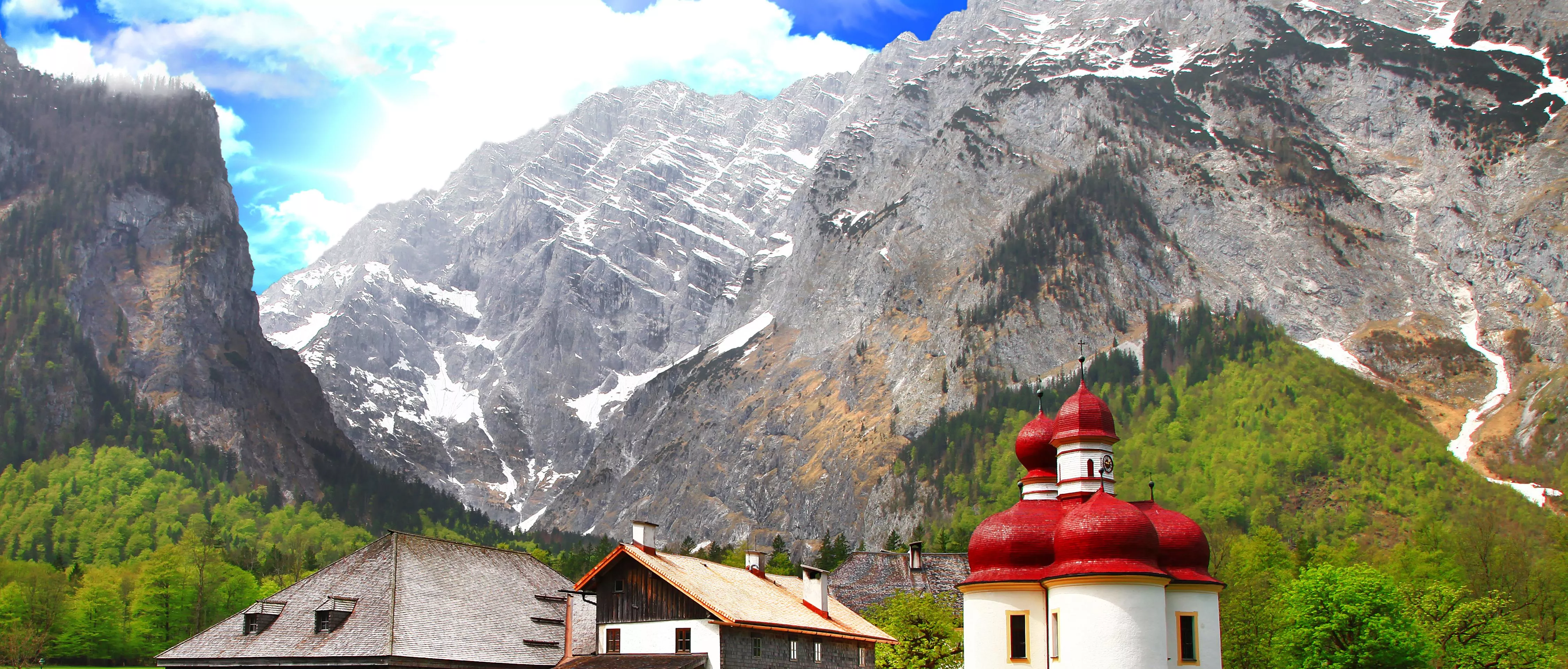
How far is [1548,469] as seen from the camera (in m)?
168

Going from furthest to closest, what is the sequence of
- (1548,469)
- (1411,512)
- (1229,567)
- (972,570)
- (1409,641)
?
(1548,469)
(1411,512)
(1229,567)
(1409,641)
(972,570)

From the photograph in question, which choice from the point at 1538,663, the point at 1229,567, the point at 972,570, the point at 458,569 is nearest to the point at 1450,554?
the point at 1229,567

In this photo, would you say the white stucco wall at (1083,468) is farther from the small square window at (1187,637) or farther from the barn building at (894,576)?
the barn building at (894,576)

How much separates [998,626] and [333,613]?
27.3 metres

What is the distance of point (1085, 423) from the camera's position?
2126 inches

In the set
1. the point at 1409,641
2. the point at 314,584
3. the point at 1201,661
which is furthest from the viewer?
the point at 1409,641

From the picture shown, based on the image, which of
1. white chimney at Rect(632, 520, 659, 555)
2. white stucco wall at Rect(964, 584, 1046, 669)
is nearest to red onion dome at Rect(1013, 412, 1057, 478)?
white stucco wall at Rect(964, 584, 1046, 669)

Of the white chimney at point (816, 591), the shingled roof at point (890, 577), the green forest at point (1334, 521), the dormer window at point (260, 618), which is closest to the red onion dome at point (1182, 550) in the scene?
the green forest at point (1334, 521)

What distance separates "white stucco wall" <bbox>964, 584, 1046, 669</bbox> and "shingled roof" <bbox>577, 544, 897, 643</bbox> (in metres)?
10.6

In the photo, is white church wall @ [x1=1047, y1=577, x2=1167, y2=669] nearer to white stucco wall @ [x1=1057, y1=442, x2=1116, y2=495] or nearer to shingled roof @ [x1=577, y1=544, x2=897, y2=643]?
white stucco wall @ [x1=1057, y1=442, x2=1116, y2=495]

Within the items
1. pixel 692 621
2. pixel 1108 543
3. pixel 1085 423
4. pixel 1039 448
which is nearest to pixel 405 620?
pixel 692 621

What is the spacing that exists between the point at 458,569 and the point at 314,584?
20.5 feet

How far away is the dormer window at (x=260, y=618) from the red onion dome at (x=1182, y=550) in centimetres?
3612

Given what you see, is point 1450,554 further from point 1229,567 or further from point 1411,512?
point 1411,512
